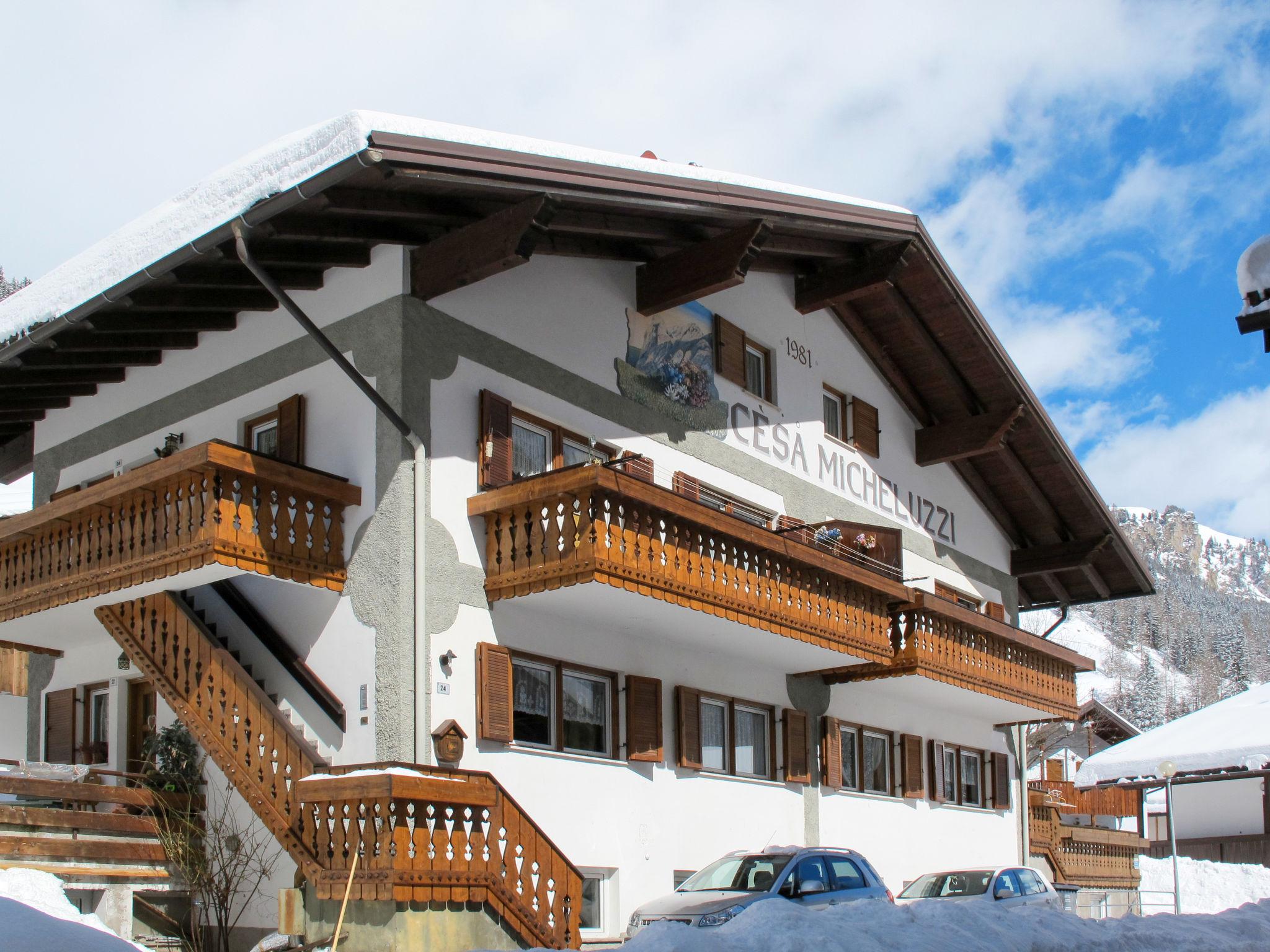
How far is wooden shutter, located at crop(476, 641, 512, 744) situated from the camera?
15086mm

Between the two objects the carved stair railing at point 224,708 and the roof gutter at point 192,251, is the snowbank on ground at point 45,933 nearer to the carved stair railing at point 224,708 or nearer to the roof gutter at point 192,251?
the carved stair railing at point 224,708

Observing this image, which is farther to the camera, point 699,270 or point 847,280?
point 847,280

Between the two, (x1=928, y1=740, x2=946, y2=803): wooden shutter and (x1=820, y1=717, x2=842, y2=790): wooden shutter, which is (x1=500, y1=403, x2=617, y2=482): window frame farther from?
(x1=928, y1=740, x2=946, y2=803): wooden shutter

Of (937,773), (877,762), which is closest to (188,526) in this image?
(877,762)

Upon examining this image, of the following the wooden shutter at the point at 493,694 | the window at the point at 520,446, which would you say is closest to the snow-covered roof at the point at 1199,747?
the window at the point at 520,446

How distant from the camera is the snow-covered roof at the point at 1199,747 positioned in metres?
35.1

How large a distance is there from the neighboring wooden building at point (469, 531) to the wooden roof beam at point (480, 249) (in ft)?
0.17

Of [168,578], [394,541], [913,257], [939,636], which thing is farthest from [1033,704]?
[168,578]

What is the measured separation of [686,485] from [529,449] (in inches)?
110

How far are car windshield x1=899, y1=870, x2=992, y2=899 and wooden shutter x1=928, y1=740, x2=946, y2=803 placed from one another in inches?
162

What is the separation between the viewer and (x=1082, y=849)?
30.2 metres

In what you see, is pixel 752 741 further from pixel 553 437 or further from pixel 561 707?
pixel 553 437

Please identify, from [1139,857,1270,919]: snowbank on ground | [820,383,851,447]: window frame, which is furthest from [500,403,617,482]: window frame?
[1139,857,1270,919]: snowbank on ground

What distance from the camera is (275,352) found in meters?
16.9
